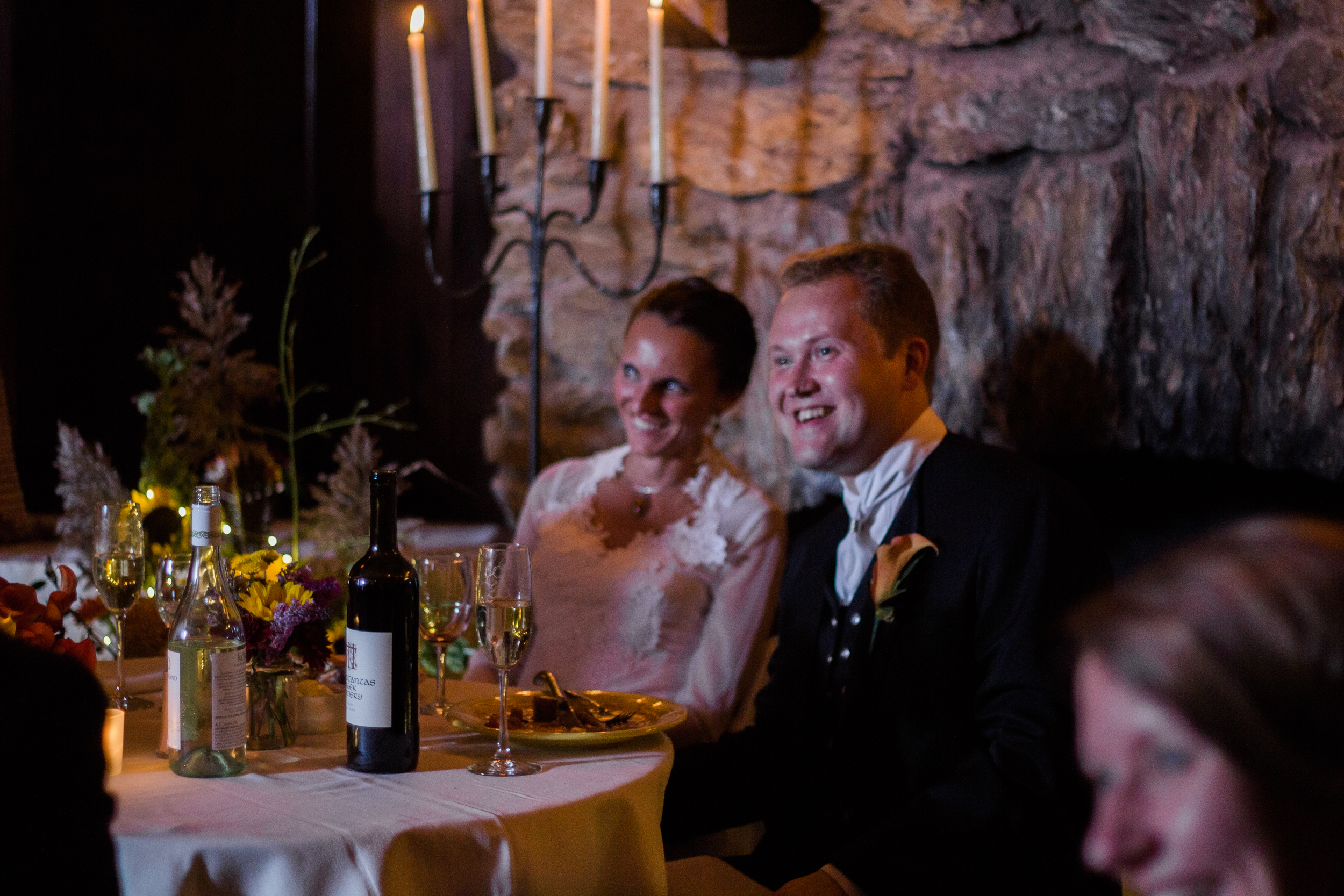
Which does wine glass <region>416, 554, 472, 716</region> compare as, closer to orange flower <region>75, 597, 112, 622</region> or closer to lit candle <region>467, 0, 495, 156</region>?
orange flower <region>75, 597, 112, 622</region>

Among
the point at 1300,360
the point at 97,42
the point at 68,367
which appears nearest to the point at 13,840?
the point at 1300,360

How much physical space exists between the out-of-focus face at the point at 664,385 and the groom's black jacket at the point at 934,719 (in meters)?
0.43

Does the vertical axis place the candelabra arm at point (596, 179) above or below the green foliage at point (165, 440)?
above

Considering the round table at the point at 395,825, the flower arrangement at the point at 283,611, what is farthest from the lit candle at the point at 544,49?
the round table at the point at 395,825

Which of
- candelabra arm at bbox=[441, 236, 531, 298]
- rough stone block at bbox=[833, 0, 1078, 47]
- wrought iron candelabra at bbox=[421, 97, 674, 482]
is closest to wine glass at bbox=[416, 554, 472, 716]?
wrought iron candelabra at bbox=[421, 97, 674, 482]

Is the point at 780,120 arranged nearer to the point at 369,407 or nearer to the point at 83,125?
the point at 369,407

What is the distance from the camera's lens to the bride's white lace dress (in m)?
2.16

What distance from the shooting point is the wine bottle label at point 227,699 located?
4.04 feet

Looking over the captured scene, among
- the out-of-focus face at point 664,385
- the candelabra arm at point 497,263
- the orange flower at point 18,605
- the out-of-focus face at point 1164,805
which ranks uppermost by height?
the candelabra arm at point 497,263

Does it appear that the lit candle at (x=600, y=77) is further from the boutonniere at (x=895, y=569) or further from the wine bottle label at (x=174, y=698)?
the wine bottle label at (x=174, y=698)

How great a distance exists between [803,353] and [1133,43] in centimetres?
80

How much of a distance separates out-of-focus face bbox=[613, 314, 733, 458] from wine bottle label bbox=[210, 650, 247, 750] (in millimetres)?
1166

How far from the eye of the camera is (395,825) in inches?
44.0

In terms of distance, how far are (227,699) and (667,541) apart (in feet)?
3.76
